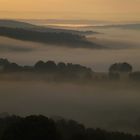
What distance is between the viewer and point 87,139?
1914 inches

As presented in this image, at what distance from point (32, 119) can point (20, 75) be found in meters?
137

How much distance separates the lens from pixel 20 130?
151 feet

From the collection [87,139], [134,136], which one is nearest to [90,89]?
[134,136]

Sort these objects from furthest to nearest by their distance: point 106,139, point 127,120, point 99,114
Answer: point 99,114 < point 127,120 < point 106,139

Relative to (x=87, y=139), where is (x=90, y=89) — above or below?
below

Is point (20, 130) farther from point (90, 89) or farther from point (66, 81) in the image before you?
point (66, 81)

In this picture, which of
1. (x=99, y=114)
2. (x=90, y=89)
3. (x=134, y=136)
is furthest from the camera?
(x=90, y=89)

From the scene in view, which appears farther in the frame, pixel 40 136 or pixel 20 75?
pixel 20 75

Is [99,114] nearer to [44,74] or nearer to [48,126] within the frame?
[48,126]

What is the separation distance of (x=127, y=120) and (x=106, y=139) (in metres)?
37.0

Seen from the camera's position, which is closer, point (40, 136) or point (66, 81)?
point (40, 136)

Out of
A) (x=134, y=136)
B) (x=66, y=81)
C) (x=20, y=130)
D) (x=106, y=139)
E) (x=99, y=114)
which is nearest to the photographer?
(x=20, y=130)

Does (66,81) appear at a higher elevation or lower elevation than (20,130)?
lower

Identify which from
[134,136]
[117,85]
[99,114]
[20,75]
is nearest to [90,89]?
[117,85]
